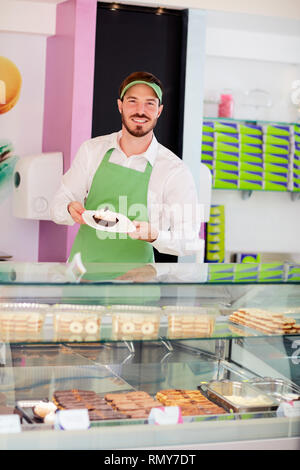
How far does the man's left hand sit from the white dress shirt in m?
0.15

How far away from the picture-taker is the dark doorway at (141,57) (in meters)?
4.38

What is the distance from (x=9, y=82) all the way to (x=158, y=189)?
77.0 inches

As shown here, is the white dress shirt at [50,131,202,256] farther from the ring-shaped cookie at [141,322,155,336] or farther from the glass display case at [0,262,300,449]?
the ring-shaped cookie at [141,322,155,336]

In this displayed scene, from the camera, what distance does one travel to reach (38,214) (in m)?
4.41

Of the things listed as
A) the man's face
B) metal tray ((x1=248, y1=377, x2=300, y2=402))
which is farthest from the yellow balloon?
metal tray ((x1=248, y1=377, x2=300, y2=402))

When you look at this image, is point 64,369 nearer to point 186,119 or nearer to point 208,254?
point 186,119

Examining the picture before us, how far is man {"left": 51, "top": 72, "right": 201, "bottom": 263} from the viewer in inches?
129

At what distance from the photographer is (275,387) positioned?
2523 millimetres

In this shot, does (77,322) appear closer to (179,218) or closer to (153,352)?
(153,352)

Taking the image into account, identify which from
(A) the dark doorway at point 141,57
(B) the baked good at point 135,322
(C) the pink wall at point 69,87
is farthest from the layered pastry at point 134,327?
(A) the dark doorway at point 141,57

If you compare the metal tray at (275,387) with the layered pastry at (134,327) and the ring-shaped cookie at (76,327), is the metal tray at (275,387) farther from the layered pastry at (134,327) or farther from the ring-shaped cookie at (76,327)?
the ring-shaped cookie at (76,327)

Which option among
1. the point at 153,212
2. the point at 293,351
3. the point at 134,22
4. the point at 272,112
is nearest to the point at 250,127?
the point at 272,112

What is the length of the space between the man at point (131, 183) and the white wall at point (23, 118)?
151 cm

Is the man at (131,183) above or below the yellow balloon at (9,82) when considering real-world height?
below
